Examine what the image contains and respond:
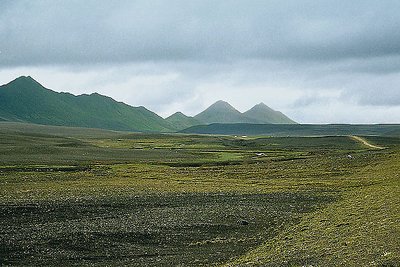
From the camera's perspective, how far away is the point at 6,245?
1654 inches

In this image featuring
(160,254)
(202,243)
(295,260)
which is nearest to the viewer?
(295,260)

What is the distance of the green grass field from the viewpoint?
1475 inches

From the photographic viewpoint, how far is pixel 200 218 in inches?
2067

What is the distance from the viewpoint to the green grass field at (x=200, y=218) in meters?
37.5

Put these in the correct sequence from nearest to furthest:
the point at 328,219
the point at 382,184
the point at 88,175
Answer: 1. the point at 328,219
2. the point at 382,184
3. the point at 88,175

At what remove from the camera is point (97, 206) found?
58.6m

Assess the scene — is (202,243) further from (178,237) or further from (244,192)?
(244,192)

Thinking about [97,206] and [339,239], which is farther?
[97,206]

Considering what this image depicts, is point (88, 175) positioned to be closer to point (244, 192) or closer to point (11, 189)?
point (11, 189)

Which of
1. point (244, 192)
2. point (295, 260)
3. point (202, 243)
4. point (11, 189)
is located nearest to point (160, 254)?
point (202, 243)

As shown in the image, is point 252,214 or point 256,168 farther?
point 256,168

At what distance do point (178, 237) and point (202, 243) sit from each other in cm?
289

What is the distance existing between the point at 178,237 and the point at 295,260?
15.3 meters

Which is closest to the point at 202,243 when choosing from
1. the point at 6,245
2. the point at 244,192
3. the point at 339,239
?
the point at 339,239
